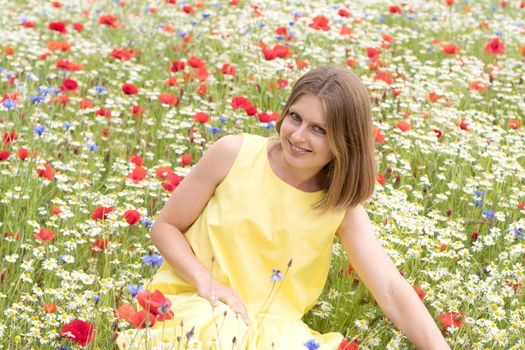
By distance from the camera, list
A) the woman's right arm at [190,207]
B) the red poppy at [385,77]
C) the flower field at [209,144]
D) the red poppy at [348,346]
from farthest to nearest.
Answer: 1. the red poppy at [385,77]
2. the flower field at [209,144]
3. the woman's right arm at [190,207]
4. the red poppy at [348,346]

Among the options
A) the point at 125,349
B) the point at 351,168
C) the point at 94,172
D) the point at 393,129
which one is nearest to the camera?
the point at 125,349

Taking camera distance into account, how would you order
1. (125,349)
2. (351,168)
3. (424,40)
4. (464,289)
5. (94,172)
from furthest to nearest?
(424,40), (94,172), (464,289), (351,168), (125,349)

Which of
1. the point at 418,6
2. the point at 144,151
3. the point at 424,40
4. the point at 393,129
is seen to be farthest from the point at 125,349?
the point at 418,6

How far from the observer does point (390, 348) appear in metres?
2.88

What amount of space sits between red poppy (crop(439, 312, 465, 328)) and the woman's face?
0.62 m

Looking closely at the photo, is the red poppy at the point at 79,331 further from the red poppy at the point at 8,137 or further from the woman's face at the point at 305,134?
the red poppy at the point at 8,137

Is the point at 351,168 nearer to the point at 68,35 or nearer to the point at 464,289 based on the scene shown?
the point at 464,289

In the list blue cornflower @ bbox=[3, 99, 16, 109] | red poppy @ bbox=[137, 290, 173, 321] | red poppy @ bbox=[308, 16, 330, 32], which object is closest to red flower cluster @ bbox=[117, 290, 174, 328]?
red poppy @ bbox=[137, 290, 173, 321]

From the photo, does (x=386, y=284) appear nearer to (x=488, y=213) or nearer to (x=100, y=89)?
(x=488, y=213)

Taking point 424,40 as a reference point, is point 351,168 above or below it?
above

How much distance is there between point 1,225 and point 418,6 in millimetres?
4826

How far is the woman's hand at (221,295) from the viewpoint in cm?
276

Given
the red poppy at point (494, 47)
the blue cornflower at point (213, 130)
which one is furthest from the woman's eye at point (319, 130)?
the red poppy at point (494, 47)

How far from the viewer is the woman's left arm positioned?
9.31 ft
